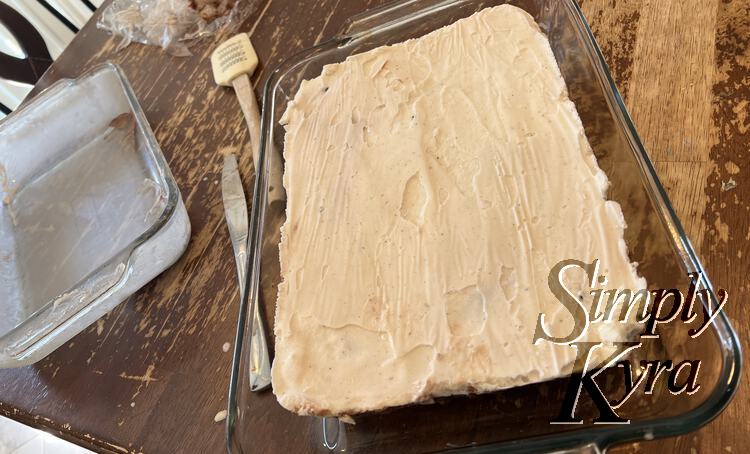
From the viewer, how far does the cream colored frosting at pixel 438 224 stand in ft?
2.21

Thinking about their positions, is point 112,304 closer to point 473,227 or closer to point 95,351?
point 95,351

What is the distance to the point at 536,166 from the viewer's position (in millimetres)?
751

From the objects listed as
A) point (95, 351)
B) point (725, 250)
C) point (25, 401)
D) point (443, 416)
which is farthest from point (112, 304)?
point (725, 250)

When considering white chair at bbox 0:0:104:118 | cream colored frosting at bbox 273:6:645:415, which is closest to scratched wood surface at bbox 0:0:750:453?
cream colored frosting at bbox 273:6:645:415

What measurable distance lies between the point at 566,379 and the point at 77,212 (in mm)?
953

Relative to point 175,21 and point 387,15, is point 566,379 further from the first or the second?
point 175,21

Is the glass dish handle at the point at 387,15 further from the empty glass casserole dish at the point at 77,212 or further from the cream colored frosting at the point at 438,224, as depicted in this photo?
the empty glass casserole dish at the point at 77,212

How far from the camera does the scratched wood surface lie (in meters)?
0.76

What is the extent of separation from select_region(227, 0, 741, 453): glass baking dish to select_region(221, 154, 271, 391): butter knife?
0.01 meters

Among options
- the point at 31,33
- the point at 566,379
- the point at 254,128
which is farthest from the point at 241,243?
the point at 31,33

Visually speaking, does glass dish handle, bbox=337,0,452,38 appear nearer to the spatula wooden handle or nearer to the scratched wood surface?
the scratched wood surface

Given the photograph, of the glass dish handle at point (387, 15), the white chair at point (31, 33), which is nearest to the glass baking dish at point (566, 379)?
the glass dish handle at point (387, 15)

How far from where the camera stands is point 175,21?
4.36ft

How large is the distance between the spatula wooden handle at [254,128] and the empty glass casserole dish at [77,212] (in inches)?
6.4
